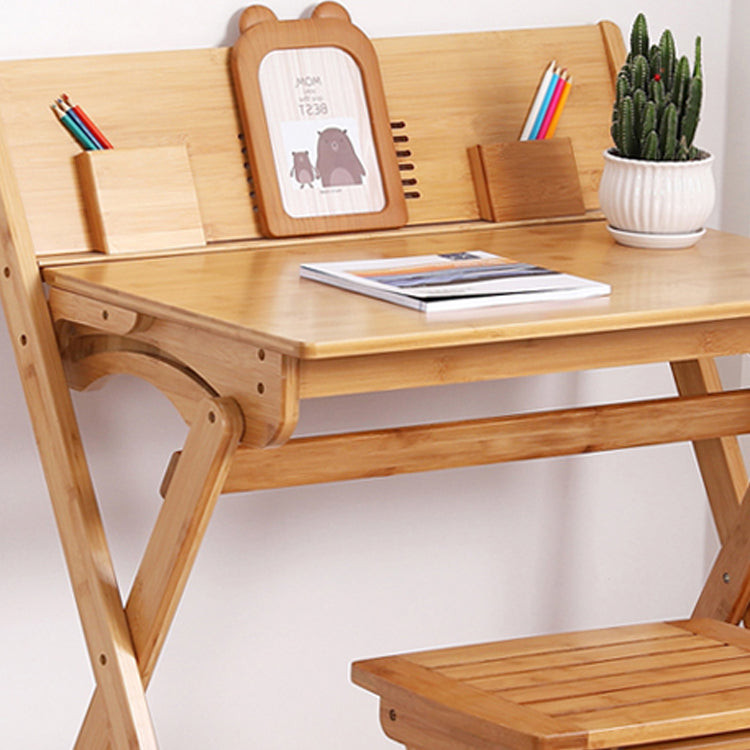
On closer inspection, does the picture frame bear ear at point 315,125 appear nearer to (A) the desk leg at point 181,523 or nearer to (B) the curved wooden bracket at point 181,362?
(B) the curved wooden bracket at point 181,362

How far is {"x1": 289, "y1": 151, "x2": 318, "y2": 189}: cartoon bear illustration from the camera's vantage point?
2.02 m

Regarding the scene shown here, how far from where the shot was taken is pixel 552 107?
216cm

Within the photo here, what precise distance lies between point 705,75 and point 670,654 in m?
1.11

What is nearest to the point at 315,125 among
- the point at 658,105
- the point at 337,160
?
the point at 337,160

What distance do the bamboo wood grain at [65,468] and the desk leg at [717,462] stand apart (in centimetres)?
97

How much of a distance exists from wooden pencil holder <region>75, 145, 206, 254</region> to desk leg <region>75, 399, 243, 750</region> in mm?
388

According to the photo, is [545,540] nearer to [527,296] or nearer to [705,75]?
[705,75]

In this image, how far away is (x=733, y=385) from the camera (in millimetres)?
2572

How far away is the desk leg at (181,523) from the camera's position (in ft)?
5.09

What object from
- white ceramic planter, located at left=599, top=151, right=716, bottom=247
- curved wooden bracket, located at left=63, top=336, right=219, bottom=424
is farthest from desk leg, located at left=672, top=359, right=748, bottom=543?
curved wooden bracket, located at left=63, top=336, right=219, bottom=424

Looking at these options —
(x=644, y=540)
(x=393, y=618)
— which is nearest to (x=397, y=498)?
(x=393, y=618)

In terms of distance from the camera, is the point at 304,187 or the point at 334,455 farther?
the point at 304,187

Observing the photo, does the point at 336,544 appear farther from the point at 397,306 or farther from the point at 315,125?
the point at 397,306

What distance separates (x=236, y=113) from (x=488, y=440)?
0.55 meters
